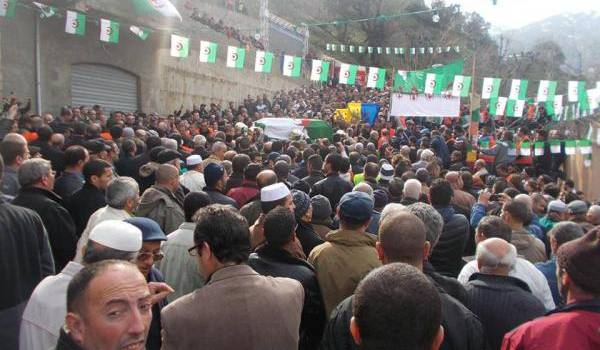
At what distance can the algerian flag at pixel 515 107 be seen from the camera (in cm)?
1633

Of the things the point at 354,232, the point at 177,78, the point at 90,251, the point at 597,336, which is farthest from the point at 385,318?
the point at 177,78

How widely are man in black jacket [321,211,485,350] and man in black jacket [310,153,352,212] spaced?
3615 millimetres

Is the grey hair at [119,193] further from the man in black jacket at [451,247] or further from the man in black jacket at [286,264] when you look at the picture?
the man in black jacket at [451,247]

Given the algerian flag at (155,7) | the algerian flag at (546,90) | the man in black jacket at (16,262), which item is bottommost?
the man in black jacket at (16,262)

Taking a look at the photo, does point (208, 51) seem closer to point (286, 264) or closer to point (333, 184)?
point (333, 184)

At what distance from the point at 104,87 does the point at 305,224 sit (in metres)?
14.1

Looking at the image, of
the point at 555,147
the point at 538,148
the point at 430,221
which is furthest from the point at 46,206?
the point at 555,147

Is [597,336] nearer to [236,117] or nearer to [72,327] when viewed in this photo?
[72,327]

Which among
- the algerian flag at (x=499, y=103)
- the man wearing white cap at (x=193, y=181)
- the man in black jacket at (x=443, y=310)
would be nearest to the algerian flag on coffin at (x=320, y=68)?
the algerian flag at (x=499, y=103)

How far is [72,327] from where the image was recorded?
190cm

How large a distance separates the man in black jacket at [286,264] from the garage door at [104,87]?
14045mm

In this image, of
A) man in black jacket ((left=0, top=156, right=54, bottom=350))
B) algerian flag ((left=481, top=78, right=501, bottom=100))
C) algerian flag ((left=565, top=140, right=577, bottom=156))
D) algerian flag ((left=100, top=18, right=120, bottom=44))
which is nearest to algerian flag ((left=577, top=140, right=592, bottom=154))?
algerian flag ((left=565, top=140, right=577, bottom=156))

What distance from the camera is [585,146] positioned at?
12664 millimetres

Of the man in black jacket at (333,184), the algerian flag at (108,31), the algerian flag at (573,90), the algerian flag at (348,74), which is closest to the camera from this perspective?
the man in black jacket at (333,184)
